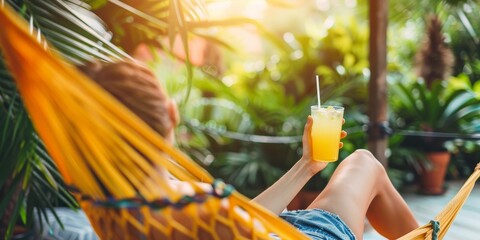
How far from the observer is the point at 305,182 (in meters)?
1.35

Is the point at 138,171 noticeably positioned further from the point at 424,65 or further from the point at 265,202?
the point at 424,65

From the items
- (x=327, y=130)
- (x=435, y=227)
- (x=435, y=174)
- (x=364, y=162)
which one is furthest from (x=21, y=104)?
(x=435, y=174)

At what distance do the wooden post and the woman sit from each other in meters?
0.81

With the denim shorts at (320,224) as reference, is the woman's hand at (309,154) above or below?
above

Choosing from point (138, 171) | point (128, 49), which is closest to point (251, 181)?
point (128, 49)

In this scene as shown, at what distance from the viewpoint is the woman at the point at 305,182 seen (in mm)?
1022

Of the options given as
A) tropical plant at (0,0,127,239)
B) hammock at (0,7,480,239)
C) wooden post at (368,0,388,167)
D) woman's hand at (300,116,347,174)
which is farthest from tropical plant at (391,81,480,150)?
hammock at (0,7,480,239)

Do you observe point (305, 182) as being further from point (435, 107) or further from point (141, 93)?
point (435, 107)

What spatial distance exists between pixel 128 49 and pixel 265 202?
1.12 metres

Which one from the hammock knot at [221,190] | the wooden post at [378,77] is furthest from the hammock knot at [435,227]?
the wooden post at [378,77]

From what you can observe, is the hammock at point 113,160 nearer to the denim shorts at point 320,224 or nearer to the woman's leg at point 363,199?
the denim shorts at point 320,224

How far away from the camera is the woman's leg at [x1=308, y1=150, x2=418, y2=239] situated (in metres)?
1.41

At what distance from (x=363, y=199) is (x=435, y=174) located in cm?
196

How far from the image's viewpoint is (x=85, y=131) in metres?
0.93
